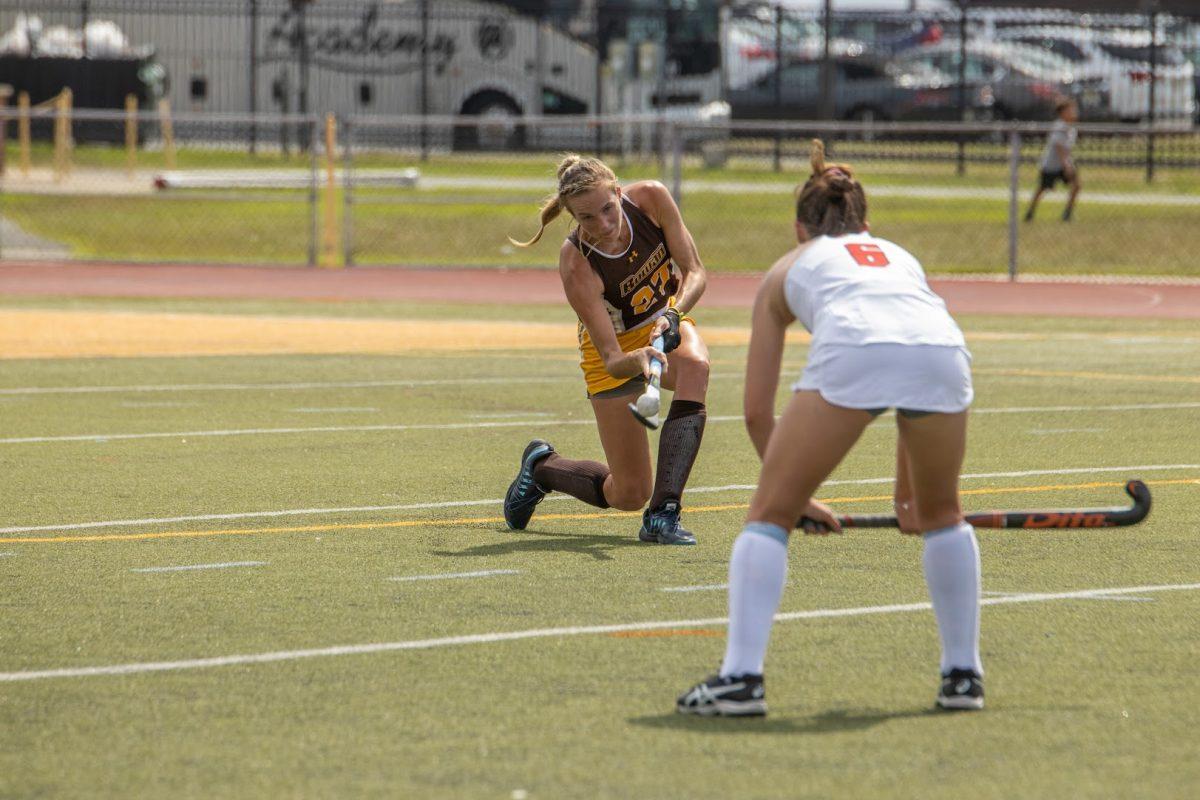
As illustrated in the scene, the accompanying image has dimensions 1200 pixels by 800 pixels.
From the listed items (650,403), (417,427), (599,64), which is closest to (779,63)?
(599,64)

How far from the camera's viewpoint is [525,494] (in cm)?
860

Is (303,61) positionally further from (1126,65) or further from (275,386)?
(275,386)

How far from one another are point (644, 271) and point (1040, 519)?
3004mm

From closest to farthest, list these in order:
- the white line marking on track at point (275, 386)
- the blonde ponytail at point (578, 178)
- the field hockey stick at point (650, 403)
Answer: the field hockey stick at point (650, 403)
the blonde ponytail at point (578, 178)
the white line marking on track at point (275, 386)

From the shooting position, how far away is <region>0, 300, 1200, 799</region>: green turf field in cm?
507

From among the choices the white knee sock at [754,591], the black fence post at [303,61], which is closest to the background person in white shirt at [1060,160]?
the black fence post at [303,61]

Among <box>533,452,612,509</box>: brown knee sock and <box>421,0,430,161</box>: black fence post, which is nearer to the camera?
<box>533,452,612,509</box>: brown knee sock

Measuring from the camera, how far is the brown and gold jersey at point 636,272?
326 inches

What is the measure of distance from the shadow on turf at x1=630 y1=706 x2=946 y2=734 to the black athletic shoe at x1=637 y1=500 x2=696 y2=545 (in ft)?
8.67

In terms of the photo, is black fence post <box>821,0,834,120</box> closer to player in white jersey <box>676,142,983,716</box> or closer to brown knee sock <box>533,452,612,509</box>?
brown knee sock <box>533,452,612,509</box>

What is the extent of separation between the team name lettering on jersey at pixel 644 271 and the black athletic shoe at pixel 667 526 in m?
0.95

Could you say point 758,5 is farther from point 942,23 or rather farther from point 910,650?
point 910,650

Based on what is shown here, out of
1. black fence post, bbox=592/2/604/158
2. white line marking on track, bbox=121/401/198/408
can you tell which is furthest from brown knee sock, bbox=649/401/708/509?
black fence post, bbox=592/2/604/158

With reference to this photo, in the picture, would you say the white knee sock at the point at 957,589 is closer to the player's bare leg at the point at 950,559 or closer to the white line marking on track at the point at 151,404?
the player's bare leg at the point at 950,559
